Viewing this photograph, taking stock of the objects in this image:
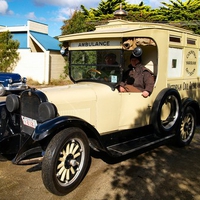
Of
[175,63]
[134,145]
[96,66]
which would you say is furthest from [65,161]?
[175,63]

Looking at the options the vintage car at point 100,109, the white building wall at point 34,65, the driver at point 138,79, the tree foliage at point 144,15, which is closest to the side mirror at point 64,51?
the vintage car at point 100,109

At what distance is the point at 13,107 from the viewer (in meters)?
3.77

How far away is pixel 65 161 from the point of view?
3215 millimetres

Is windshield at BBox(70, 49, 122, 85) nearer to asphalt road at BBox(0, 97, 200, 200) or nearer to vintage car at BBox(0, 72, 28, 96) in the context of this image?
asphalt road at BBox(0, 97, 200, 200)

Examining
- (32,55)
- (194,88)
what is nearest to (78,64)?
(194,88)

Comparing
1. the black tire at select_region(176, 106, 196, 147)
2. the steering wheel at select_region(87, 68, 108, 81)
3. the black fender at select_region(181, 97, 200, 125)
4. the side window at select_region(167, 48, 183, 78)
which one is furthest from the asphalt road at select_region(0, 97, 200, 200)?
the side window at select_region(167, 48, 183, 78)

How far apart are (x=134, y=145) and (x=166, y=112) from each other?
105cm

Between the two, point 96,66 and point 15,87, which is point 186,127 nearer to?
point 96,66

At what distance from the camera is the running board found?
3796mm

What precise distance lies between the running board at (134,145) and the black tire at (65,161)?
587 mm

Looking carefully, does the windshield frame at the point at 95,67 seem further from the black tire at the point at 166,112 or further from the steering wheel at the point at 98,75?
the black tire at the point at 166,112

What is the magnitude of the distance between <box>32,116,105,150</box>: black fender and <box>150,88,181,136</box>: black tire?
1.25 m

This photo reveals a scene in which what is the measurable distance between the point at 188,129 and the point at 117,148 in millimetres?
2034

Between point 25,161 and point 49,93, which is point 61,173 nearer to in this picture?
point 25,161
